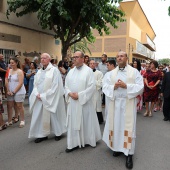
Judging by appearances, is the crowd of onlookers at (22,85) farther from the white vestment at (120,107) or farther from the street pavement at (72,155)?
the white vestment at (120,107)

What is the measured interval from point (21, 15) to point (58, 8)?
318 centimetres

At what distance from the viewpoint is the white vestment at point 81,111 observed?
4.11 meters

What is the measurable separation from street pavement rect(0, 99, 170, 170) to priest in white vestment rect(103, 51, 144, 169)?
30 centimetres

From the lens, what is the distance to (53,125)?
4781 mm

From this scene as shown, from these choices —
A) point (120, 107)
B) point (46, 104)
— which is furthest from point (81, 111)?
point (46, 104)

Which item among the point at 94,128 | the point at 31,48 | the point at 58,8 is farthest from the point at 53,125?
the point at 31,48

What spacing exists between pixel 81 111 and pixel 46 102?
2.99 feet

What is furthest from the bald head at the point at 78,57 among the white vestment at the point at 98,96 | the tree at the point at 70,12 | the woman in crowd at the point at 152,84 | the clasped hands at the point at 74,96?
the tree at the point at 70,12

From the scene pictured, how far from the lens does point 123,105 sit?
376cm

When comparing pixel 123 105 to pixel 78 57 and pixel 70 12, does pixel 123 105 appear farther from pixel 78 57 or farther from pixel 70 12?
pixel 70 12

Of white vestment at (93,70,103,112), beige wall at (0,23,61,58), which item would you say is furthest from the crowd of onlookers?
beige wall at (0,23,61,58)

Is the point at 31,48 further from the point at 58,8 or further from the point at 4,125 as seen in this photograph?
the point at 4,125

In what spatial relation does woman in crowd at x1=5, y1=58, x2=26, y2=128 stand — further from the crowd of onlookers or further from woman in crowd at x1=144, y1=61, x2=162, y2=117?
woman in crowd at x1=144, y1=61, x2=162, y2=117

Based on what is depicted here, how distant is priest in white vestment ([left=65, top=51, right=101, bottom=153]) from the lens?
4.11 meters
